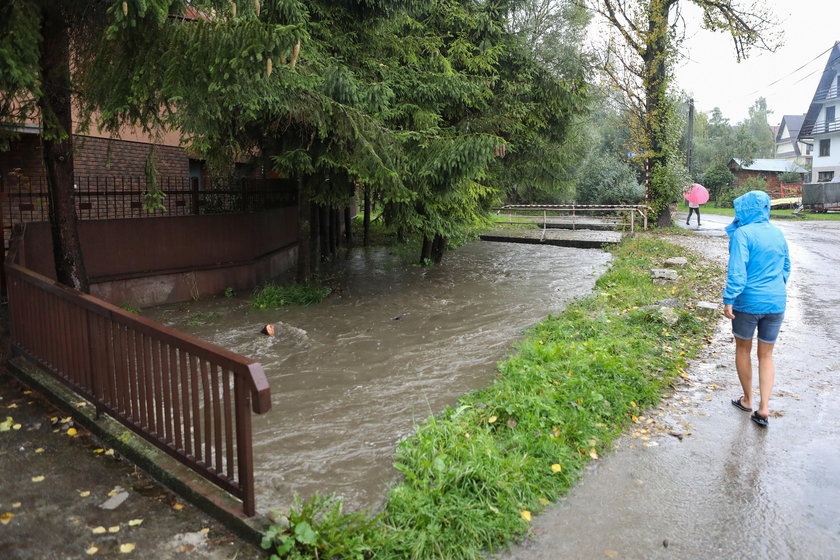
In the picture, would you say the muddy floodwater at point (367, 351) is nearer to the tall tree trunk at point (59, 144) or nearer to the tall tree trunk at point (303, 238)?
the tall tree trunk at point (303, 238)

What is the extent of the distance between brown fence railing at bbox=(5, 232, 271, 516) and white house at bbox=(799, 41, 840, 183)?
156 feet

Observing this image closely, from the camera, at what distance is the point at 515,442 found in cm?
461

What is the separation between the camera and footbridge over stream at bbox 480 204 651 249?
21141mm

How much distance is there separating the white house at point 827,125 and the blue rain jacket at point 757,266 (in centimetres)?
4402

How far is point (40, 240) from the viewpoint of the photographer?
8.78 metres

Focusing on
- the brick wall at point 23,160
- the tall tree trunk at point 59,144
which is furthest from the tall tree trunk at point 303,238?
the tall tree trunk at point 59,144

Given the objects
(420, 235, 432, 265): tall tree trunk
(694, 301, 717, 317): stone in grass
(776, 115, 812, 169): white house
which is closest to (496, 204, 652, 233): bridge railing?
(420, 235, 432, 265): tall tree trunk

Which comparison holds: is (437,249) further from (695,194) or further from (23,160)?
(695,194)

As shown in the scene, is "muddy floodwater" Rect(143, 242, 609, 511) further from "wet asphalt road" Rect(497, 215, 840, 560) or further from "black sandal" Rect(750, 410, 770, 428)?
"black sandal" Rect(750, 410, 770, 428)

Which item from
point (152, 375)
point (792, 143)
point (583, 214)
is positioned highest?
point (792, 143)

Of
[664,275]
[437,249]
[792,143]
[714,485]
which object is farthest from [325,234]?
[792,143]

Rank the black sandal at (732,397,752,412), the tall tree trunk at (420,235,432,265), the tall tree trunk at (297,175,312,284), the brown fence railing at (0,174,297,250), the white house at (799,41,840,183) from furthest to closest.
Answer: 1. the white house at (799,41,840,183)
2. the tall tree trunk at (420,235,432,265)
3. the tall tree trunk at (297,175,312,284)
4. the brown fence railing at (0,174,297,250)
5. the black sandal at (732,397,752,412)

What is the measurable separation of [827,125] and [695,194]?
2722cm

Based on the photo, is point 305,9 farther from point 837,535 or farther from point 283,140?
point 837,535
